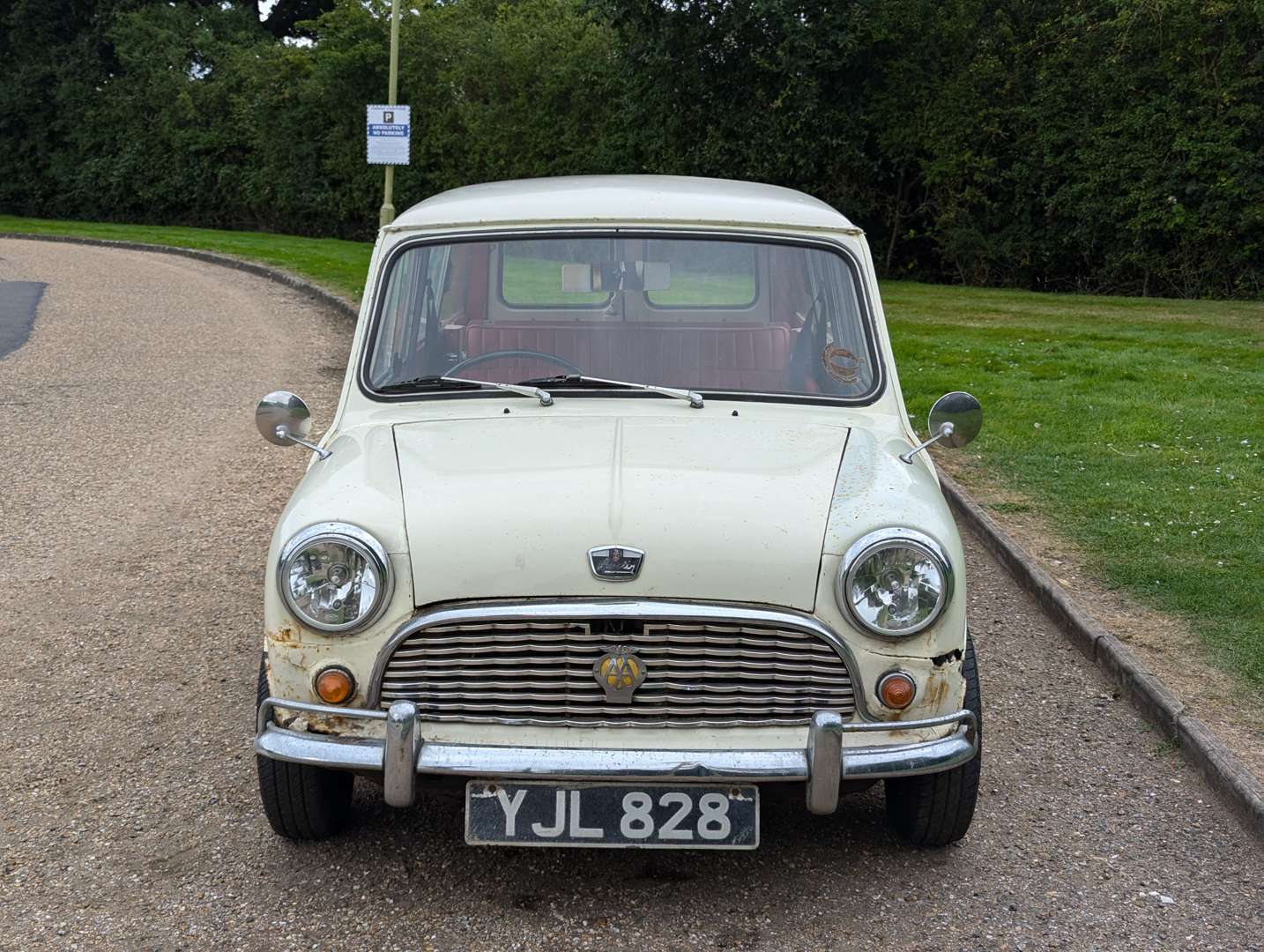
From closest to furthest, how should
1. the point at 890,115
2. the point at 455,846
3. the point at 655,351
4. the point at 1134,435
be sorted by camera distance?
the point at 455,846 → the point at 655,351 → the point at 1134,435 → the point at 890,115

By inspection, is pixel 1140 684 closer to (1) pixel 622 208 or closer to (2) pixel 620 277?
(2) pixel 620 277

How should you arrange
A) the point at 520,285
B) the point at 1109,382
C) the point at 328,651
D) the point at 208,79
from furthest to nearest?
the point at 208,79, the point at 1109,382, the point at 520,285, the point at 328,651

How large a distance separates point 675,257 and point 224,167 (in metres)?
34.0

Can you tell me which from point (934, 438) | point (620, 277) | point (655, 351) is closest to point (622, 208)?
point (620, 277)

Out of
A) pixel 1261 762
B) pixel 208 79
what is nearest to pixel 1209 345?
pixel 1261 762

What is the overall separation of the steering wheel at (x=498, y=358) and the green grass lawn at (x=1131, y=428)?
0.30 m

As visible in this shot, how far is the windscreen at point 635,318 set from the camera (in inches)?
168

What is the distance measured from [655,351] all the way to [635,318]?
13 centimetres

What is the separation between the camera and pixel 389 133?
18281mm

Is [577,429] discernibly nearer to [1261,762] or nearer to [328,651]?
[328,651]

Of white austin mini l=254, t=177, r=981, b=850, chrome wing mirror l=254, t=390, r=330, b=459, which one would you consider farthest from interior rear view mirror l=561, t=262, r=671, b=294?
chrome wing mirror l=254, t=390, r=330, b=459

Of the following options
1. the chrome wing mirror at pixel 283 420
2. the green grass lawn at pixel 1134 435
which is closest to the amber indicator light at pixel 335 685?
the chrome wing mirror at pixel 283 420

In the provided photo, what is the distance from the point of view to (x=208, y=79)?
38.3 m

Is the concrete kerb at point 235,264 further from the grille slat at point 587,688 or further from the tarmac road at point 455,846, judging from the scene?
the grille slat at point 587,688
